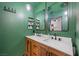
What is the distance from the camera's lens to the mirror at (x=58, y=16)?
1.74 meters

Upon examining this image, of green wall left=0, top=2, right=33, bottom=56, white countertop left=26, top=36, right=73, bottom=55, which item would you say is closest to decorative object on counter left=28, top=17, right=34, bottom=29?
green wall left=0, top=2, right=33, bottom=56

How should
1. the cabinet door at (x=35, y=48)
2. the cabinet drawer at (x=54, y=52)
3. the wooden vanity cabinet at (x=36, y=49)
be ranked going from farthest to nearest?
the cabinet door at (x=35, y=48), the wooden vanity cabinet at (x=36, y=49), the cabinet drawer at (x=54, y=52)

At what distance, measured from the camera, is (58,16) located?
1.78 m

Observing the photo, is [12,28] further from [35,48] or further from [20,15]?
[35,48]

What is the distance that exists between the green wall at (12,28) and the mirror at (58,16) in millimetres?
321

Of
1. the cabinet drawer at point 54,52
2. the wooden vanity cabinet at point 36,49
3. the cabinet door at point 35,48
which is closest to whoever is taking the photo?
the cabinet drawer at point 54,52

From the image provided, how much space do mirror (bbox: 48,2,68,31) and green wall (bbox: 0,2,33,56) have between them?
12.6 inches

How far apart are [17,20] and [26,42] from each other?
1.16ft

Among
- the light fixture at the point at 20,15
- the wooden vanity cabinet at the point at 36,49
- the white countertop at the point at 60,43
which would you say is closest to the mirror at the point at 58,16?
the white countertop at the point at 60,43

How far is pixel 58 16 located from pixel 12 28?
2.33 ft

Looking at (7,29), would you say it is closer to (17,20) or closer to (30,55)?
(17,20)

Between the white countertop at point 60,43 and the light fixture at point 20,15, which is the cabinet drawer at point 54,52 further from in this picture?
the light fixture at point 20,15

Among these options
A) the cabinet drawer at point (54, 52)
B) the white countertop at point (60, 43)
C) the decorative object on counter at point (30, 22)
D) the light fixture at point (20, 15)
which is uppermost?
the light fixture at point (20, 15)

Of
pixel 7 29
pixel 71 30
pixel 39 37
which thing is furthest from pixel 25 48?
pixel 71 30
